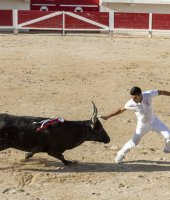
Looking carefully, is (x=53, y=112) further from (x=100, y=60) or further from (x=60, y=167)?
(x=100, y=60)

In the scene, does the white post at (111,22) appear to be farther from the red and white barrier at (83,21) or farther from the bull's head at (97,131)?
the bull's head at (97,131)

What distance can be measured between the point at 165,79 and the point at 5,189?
790cm

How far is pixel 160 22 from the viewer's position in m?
23.4

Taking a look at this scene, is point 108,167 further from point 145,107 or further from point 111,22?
point 111,22

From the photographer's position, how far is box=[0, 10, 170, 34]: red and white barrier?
76.7 ft

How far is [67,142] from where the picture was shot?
24.3 ft

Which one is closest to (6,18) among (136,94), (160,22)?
(160,22)

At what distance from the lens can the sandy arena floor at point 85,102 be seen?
6766 millimetres

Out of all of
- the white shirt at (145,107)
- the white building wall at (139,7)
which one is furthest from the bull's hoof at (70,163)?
the white building wall at (139,7)

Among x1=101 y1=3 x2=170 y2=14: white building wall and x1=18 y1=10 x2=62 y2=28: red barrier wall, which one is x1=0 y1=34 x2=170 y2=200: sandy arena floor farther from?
x1=101 y1=3 x2=170 y2=14: white building wall

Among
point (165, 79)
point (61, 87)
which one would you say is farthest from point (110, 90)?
point (165, 79)

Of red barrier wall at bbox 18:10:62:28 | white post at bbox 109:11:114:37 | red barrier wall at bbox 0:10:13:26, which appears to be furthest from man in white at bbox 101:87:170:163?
red barrier wall at bbox 0:10:13:26

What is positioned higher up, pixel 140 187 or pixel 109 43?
pixel 109 43

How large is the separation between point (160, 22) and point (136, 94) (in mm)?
16831
